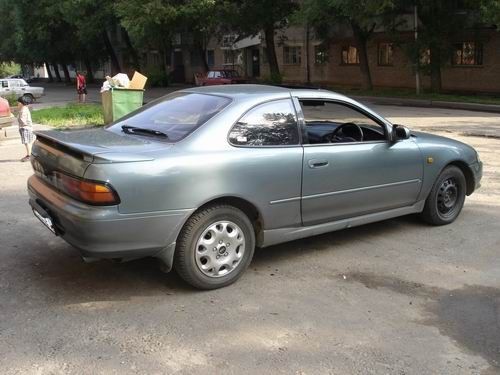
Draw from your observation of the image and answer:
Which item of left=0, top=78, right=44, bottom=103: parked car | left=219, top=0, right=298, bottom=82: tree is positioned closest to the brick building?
left=219, top=0, right=298, bottom=82: tree

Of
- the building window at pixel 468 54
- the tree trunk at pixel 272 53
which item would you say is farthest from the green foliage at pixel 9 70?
the building window at pixel 468 54

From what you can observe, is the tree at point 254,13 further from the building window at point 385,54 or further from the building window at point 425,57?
the building window at point 425,57

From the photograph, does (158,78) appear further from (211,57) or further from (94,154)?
(94,154)

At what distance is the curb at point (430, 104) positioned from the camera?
2217 cm

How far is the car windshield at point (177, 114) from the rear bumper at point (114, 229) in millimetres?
689

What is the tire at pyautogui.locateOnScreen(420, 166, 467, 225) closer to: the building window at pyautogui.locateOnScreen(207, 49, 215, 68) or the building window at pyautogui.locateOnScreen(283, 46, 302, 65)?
the building window at pyautogui.locateOnScreen(283, 46, 302, 65)

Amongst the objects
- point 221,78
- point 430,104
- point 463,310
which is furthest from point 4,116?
point 221,78

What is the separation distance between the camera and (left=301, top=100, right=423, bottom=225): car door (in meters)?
4.95

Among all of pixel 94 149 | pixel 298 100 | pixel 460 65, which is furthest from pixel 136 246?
pixel 460 65

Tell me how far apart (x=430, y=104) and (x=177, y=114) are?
2117 centimetres

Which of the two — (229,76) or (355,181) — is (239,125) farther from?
(229,76)

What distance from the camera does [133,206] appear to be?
4.02 m

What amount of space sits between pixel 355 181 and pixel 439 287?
Result: 1161 mm

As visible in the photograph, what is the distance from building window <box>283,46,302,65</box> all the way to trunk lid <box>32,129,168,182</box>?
122 ft
